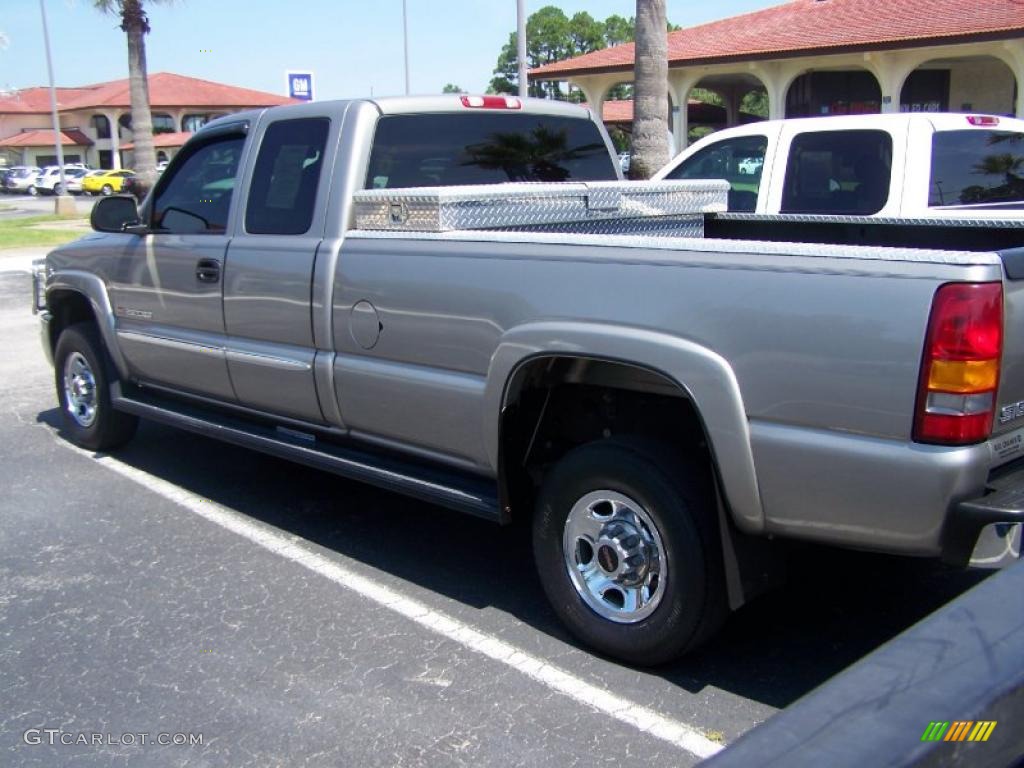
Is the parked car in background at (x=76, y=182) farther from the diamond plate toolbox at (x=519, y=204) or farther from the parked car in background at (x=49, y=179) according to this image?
the diamond plate toolbox at (x=519, y=204)

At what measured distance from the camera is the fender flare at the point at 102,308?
6.22 metres

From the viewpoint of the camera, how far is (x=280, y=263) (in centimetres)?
484

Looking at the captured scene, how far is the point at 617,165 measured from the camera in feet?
19.8

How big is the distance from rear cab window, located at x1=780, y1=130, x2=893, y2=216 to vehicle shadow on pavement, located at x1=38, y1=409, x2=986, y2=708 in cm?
300

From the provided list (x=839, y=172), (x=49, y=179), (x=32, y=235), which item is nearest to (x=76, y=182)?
(x=49, y=179)

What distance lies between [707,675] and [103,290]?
430cm

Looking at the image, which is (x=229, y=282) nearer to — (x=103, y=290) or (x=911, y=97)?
(x=103, y=290)

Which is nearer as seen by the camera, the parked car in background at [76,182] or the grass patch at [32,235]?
the grass patch at [32,235]

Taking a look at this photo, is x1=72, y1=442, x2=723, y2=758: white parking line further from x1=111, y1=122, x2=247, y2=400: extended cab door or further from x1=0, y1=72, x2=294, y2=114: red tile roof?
x1=0, y1=72, x2=294, y2=114: red tile roof

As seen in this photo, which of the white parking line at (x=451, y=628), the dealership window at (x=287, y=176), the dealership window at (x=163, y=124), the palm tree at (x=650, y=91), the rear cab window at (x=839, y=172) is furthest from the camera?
the dealership window at (x=163, y=124)

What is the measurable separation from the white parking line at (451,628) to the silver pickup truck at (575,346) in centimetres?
23

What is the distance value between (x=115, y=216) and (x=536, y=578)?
10.5ft

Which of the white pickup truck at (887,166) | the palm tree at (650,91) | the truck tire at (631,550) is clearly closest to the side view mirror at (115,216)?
the truck tire at (631,550)

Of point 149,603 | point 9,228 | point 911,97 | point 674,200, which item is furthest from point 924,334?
point 9,228
